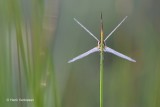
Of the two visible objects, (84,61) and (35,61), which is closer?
(35,61)

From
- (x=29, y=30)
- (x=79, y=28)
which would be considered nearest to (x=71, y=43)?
(x=79, y=28)

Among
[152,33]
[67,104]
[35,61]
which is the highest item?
[152,33]

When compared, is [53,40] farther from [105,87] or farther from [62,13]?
[105,87]

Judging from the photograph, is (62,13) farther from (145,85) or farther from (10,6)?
(145,85)

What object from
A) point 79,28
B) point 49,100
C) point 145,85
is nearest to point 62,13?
point 79,28

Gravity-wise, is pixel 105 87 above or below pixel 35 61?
below

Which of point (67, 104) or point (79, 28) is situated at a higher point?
point (79, 28)
